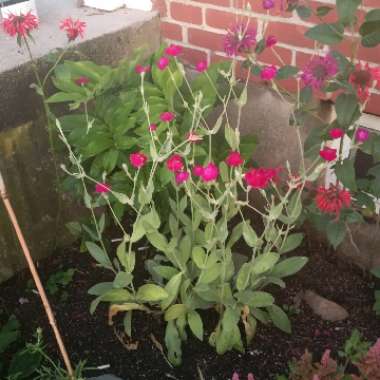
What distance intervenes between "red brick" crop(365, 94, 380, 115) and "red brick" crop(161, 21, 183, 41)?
0.86m

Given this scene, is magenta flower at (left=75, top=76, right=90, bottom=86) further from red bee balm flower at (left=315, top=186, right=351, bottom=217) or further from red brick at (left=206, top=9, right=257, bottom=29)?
red bee balm flower at (left=315, top=186, right=351, bottom=217)

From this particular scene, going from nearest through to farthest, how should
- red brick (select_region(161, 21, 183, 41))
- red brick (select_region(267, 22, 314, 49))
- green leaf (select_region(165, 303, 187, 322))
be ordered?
green leaf (select_region(165, 303, 187, 322)) < red brick (select_region(267, 22, 314, 49)) < red brick (select_region(161, 21, 183, 41))

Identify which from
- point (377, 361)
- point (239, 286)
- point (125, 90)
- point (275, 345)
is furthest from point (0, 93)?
point (377, 361)

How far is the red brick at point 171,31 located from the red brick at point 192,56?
0.20 ft

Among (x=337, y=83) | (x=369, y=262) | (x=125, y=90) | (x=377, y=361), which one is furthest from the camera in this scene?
(x=369, y=262)

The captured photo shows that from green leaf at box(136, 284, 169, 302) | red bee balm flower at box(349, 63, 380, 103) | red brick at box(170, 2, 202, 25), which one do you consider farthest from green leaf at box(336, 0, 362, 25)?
green leaf at box(136, 284, 169, 302)

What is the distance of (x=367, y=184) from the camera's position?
184cm

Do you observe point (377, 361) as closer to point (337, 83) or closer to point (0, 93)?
point (337, 83)

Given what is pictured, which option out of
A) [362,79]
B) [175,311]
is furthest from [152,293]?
[362,79]

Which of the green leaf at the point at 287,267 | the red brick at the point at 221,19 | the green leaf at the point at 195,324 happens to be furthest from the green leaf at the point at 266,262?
the red brick at the point at 221,19

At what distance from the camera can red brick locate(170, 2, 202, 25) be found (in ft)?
7.47

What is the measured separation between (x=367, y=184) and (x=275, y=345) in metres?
0.61

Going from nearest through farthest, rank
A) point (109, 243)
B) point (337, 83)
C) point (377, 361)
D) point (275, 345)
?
point (377, 361) < point (337, 83) < point (275, 345) < point (109, 243)

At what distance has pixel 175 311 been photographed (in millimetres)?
1763
